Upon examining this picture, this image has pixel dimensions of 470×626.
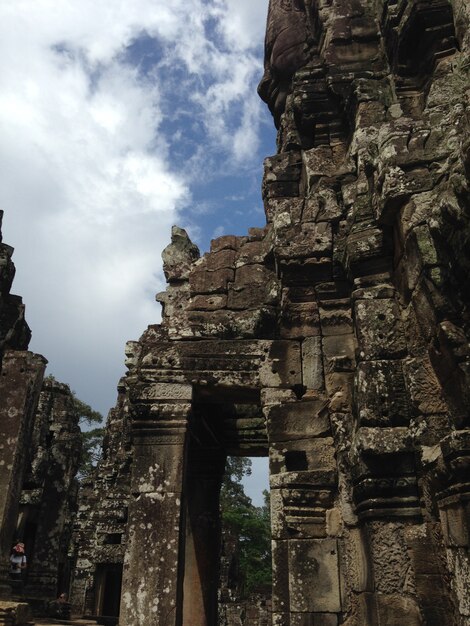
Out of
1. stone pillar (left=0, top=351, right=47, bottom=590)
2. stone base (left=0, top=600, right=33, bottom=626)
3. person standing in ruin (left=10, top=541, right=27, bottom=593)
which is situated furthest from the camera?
person standing in ruin (left=10, top=541, right=27, bottom=593)

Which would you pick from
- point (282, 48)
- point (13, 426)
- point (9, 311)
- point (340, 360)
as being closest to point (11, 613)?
point (13, 426)

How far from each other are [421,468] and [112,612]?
1427 cm

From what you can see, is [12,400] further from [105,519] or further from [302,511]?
[302,511]

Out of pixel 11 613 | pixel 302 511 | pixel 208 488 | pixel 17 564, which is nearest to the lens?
pixel 302 511

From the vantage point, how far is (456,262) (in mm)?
3949

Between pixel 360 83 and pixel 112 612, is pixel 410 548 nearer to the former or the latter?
pixel 360 83

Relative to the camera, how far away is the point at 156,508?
5324mm

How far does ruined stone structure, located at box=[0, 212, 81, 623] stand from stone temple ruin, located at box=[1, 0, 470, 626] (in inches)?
109

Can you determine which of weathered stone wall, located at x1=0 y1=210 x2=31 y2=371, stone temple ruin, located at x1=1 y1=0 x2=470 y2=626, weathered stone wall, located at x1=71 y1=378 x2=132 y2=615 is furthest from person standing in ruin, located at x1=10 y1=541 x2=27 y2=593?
stone temple ruin, located at x1=1 y1=0 x2=470 y2=626

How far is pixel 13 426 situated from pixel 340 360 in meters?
5.55

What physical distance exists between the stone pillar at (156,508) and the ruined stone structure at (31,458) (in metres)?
3.41

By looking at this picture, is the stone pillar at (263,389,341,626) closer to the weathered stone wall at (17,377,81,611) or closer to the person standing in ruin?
the person standing in ruin

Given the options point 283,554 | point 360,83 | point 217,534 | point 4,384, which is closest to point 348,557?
point 283,554

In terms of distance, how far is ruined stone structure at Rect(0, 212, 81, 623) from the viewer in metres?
8.38
